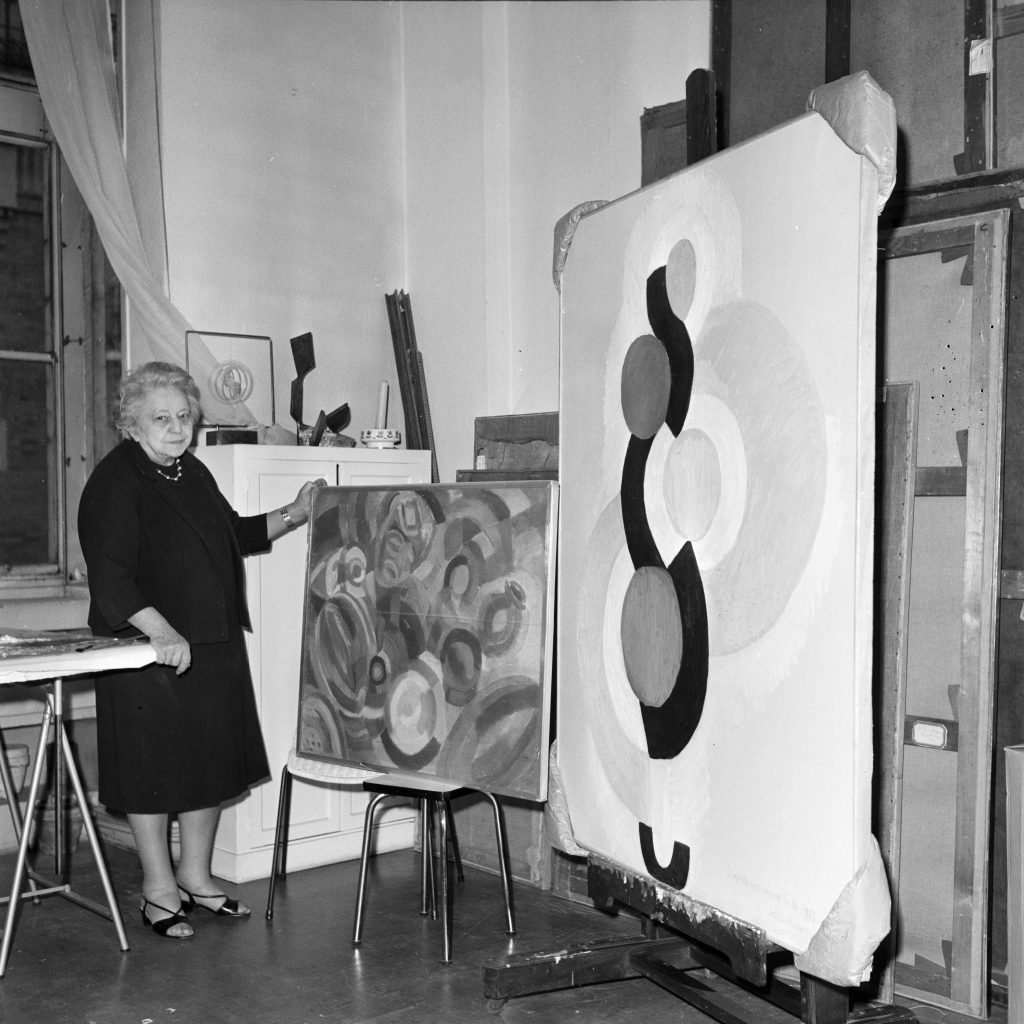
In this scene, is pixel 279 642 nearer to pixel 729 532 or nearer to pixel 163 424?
pixel 163 424

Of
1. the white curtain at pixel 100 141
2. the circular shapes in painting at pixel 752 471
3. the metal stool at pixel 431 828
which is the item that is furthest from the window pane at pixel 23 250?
the circular shapes in painting at pixel 752 471

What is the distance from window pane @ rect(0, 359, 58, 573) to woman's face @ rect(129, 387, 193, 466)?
1038mm

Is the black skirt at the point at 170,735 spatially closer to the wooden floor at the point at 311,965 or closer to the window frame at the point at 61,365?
the wooden floor at the point at 311,965

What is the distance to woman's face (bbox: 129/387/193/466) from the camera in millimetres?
3518

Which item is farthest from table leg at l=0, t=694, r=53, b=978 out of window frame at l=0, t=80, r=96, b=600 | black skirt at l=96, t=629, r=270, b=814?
window frame at l=0, t=80, r=96, b=600

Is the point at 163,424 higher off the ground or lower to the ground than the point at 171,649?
higher

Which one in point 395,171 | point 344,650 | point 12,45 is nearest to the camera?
point 344,650

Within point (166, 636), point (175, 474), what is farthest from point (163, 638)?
point (175, 474)

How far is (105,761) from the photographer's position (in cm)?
348

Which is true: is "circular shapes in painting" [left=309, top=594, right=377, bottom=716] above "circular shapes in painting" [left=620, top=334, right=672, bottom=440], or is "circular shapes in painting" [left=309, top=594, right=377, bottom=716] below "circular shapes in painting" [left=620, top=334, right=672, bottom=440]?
below

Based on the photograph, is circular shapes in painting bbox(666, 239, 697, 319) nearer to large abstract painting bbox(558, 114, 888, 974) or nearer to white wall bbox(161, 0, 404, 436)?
large abstract painting bbox(558, 114, 888, 974)

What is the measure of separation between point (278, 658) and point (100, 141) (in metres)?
1.81

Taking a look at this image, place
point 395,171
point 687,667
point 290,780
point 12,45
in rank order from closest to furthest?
point 687,667, point 290,780, point 12,45, point 395,171

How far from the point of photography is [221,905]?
3609mm
